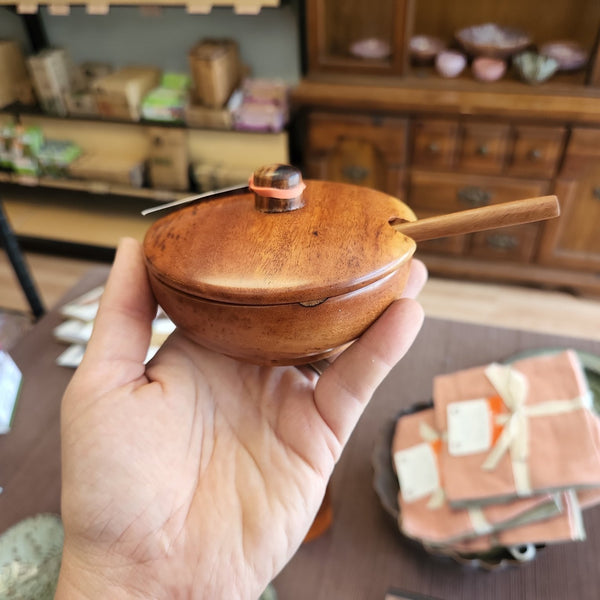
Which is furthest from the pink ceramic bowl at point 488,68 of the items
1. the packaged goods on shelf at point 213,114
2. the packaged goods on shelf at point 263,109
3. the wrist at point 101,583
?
the wrist at point 101,583

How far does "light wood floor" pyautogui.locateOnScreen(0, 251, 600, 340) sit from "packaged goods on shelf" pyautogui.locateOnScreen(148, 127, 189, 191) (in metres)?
0.58

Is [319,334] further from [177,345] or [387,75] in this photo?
[387,75]

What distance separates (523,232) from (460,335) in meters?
0.83

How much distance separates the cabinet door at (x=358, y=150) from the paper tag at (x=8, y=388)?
112cm

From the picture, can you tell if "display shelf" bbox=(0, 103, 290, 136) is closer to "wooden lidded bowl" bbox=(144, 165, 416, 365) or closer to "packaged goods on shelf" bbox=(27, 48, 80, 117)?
"packaged goods on shelf" bbox=(27, 48, 80, 117)

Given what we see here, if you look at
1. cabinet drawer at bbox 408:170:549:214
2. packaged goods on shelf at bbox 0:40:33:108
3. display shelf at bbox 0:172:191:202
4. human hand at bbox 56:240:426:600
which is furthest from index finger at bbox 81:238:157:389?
packaged goods on shelf at bbox 0:40:33:108

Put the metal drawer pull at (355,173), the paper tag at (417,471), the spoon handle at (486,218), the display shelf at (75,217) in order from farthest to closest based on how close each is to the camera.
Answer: the display shelf at (75,217) → the metal drawer pull at (355,173) → the paper tag at (417,471) → the spoon handle at (486,218)

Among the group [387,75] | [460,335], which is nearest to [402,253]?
[460,335]

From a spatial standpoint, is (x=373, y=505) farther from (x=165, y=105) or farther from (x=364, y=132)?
(x=165, y=105)

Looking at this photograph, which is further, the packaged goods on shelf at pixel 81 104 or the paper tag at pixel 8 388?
the packaged goods on shelf at pixel 81 104

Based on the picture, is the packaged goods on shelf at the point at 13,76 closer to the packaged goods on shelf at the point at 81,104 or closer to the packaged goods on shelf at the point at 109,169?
the packaged goods on shelf at the point at 81,104

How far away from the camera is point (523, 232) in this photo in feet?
5.55

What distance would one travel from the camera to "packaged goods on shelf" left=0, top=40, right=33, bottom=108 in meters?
1.98

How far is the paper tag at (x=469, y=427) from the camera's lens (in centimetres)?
72
